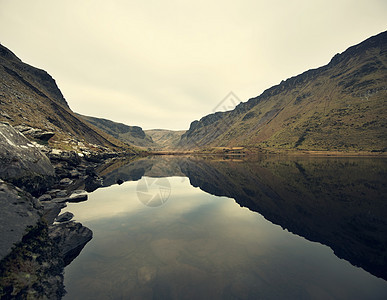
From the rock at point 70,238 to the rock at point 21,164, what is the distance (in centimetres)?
927

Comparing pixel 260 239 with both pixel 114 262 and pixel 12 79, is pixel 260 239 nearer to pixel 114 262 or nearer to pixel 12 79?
pixel 114 262

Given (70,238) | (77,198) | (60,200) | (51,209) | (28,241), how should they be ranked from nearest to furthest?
(28,241)
(70,238)
(51,209)
(60,200)
(77,198)

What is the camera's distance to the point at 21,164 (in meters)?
17.7

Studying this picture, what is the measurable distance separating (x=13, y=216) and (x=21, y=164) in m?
13.2

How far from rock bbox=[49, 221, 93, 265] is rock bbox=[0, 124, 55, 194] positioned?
927 centimetres

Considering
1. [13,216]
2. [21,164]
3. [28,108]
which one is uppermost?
[28,108]

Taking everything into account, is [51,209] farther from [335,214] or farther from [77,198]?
[335,214]

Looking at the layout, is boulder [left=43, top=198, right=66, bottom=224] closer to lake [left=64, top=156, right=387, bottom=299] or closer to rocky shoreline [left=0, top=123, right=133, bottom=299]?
rocky shoreline [left=0, top=123, right=133, bottom=299]

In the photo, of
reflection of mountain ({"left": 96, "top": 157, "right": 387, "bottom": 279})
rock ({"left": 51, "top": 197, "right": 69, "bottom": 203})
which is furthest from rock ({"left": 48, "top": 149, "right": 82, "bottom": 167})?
reflection of mountain ({"left": 96, "top": 157, "right": 387, "bottom": 279})

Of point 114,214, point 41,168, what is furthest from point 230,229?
point 41,168

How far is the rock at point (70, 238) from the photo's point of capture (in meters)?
10.7

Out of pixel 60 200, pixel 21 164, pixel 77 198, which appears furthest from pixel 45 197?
pixel 21 164

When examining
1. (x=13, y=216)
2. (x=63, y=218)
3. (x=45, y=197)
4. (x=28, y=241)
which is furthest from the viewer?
(x=45, y=197)

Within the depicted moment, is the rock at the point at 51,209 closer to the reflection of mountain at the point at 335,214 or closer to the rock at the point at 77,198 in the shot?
the rock at the point at 77,198
